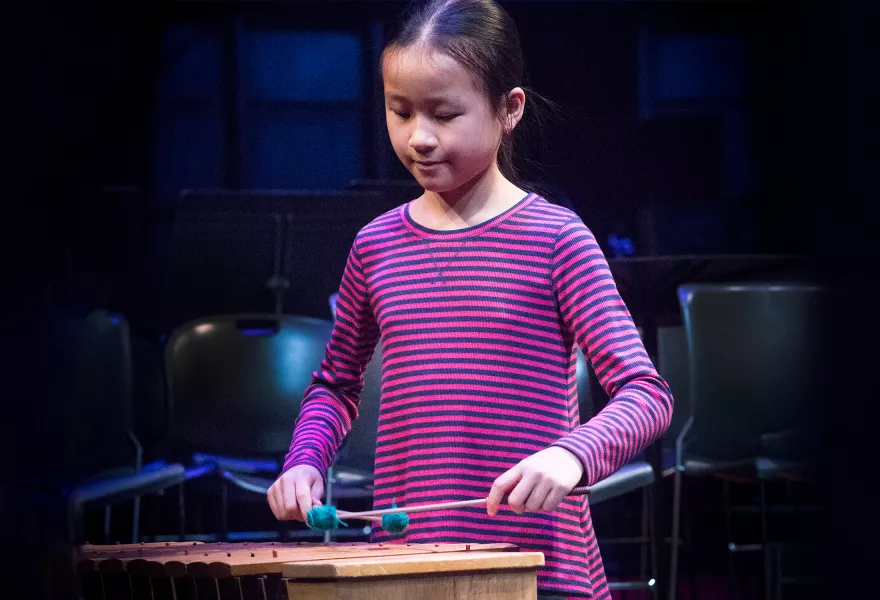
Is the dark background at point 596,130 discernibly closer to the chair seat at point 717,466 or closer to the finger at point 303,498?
the chair seat at point 717,466

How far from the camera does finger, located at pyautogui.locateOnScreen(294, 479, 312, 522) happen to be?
1.48 m

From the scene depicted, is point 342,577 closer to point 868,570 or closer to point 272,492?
point 272,492

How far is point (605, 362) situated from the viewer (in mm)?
1452

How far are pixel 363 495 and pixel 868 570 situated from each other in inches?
47.9

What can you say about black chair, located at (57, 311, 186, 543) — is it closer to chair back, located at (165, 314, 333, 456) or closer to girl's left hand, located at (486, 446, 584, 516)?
chair back, located at (165, 314, 333, 456)

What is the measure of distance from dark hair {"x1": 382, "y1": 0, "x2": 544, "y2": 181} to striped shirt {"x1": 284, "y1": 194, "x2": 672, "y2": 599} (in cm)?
18

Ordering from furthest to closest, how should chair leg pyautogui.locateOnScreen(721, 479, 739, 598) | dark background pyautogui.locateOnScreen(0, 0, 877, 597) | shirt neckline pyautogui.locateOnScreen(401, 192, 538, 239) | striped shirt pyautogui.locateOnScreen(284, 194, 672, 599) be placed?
chair leg pyautogui.locateOnScreen(721, 479, 739, 598)
dark background pyautogui.locateOnScreen(0, 0, 877, 597)
shirt neckline pyautogui.locateOnScreen(401, 192, 538, 239)
striped shirt pyautogui.locateOnScreen(284, 194, 672, 599)

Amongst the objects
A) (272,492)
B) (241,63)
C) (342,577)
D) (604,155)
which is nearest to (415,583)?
(342,577)

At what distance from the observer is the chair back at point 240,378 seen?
289 centimetres

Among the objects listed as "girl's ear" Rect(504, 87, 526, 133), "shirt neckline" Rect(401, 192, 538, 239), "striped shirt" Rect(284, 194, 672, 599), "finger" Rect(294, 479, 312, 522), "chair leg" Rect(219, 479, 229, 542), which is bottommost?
"chair leg" Rect(219, 479, 229, 542)

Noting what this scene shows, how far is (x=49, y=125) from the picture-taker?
2.24 metres

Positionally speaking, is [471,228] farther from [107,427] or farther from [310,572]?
[107,427]

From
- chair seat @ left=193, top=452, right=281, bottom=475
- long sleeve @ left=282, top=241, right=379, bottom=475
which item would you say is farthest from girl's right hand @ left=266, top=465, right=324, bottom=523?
chair seat @ left=193, top=452, right=281, bottom=475

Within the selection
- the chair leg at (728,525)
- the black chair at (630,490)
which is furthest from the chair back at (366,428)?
the chair leg at (728,525)
